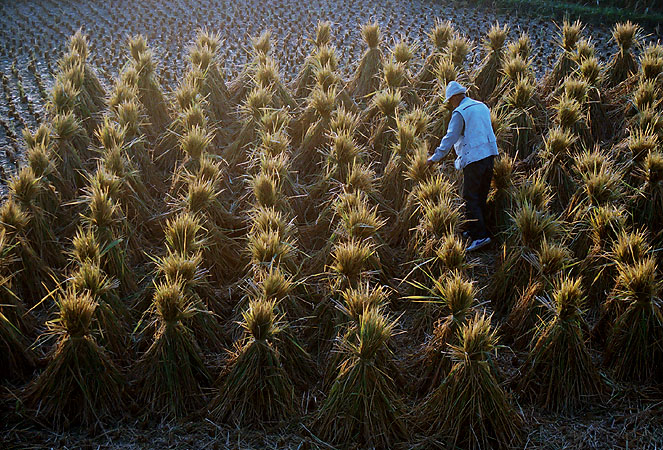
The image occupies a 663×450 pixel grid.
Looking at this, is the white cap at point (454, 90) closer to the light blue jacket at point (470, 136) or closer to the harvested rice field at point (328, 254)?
the light blue jacket at point (470, 136)

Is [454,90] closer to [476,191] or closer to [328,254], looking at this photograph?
[476,191]

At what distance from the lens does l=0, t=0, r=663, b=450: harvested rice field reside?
339 cm

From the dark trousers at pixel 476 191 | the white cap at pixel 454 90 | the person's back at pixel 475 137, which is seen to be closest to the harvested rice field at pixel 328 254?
the dark trousers at pixel 476 191

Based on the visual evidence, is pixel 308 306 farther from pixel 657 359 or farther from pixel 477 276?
pixel 657 359

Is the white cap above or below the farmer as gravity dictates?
above

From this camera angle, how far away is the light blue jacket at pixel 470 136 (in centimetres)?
484

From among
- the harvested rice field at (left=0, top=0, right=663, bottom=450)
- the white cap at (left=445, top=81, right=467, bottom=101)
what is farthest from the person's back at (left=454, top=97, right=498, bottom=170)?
the harvested rice field at (left=0, top=0, right=663, bottom=450)

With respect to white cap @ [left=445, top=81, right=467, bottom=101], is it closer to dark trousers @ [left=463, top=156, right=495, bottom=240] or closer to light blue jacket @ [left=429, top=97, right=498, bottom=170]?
light blue jacket @ [left=429, top=97, right=498, bottom=170]

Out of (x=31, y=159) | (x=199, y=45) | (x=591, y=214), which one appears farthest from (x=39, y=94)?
(x=591, y=214)

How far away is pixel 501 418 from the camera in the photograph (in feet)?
10.7

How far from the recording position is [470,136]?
4.86 metres

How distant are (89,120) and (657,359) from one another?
4699mm

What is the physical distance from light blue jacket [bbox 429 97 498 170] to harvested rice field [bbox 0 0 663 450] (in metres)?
0.22

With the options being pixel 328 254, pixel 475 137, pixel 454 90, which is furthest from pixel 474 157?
pixel 328 254
